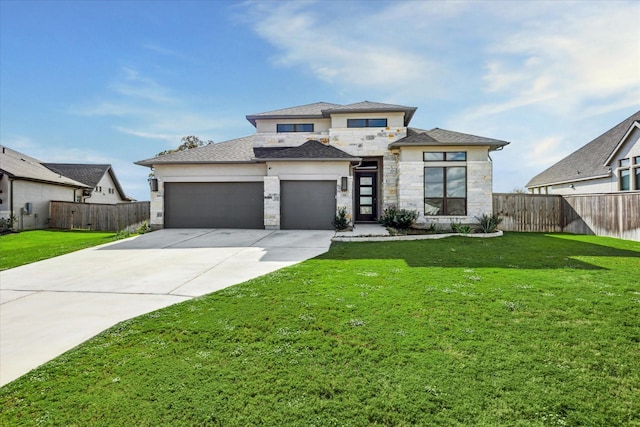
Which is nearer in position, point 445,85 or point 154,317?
point 154,317

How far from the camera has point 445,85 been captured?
12.5 metres

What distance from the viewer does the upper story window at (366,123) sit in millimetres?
14914

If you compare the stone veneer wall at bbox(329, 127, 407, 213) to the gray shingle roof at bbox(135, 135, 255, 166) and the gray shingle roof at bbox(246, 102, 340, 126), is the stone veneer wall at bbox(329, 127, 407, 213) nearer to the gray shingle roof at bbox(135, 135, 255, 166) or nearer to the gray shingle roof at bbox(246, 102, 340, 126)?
the gray shingle roof at bbox(246, 102, 340, 126)

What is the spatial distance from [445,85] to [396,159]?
12.0 feet

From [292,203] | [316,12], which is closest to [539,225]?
[292,203]

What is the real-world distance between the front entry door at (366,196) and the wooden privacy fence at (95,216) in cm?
1308

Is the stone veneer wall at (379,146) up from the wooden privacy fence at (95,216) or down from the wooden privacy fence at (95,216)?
up

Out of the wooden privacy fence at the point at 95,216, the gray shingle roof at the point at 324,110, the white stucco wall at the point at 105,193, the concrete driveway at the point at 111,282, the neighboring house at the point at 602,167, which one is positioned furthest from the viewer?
the white stucco wall at the point at 105,193

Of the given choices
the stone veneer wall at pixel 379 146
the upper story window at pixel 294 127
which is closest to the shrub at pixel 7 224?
the upper story window at pixel 294 127

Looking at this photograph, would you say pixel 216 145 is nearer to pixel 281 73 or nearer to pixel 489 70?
pixel 281 73

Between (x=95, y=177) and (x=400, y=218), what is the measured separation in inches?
957

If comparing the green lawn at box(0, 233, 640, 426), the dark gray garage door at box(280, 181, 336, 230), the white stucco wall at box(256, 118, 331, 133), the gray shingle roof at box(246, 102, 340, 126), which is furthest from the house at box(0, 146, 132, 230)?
the green lawn at box(0, 233, 640, 426)

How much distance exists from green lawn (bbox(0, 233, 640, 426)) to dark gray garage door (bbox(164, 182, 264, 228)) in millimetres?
8842

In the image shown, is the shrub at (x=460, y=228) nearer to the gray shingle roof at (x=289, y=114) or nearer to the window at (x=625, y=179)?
the gray shingle roof at (x=289, y=114)
